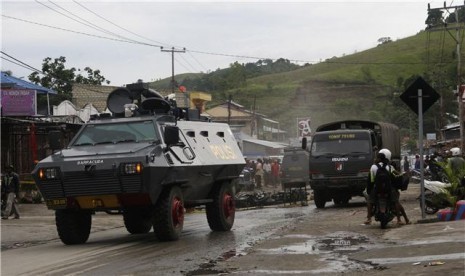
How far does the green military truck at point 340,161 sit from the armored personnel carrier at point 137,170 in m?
7.92

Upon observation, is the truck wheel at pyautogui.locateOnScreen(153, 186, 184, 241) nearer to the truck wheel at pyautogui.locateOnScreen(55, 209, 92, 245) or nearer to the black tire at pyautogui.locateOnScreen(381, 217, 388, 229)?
the truck wheel at pyautogui.locateOnScreen(55, 209, 92, 245)

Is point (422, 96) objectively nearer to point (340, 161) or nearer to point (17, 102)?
A: point (340, 161)

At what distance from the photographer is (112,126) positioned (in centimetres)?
1395

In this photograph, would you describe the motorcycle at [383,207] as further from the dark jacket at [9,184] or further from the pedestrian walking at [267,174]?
the pedestrian walking at [267,174]

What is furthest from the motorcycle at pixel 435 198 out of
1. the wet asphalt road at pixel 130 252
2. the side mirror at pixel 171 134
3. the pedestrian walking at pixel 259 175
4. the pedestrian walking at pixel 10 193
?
the pedestrian walking at pixel 259 175

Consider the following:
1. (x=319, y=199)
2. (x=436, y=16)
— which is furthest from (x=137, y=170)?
(x=436, y=16)

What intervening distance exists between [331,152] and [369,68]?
448 ft

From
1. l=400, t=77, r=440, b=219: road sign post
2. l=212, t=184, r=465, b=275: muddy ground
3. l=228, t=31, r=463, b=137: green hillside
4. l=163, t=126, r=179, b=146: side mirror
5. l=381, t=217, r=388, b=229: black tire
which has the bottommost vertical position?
l=212, t=184, r=465, b=275: muddy ground

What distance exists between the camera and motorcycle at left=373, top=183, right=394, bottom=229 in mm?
14148

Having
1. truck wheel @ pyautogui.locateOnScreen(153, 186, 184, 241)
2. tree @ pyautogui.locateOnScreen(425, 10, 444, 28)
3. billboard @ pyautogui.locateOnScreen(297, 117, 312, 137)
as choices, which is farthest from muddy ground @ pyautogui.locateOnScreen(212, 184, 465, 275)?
tree @ pyautogui.locateOnScreen(425, 10, 444, 28)

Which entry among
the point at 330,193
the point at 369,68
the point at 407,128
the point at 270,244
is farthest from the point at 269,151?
the point at 369,68

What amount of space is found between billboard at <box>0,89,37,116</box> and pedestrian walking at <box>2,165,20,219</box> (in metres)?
6.83

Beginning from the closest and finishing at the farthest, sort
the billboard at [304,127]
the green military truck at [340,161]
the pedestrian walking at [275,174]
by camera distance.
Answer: the green military truck at [340,161] < the billboard at [304,127] < the pedestrian walking at [275,174]

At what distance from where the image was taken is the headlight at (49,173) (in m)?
12.8
